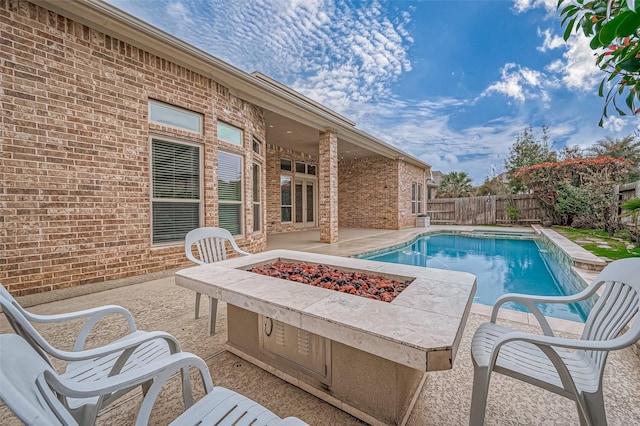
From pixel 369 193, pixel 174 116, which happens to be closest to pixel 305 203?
pixel 369 193

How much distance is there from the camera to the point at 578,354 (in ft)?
4.91

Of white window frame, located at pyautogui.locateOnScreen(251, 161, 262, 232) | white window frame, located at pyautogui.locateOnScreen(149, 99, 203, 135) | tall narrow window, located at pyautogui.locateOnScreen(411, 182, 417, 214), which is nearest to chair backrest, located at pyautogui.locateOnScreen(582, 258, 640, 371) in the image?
white window frame, located at pyautogui.locateOnScreen(149, 99, 203, 135)

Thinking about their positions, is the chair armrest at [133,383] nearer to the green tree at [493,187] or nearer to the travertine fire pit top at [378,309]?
the travertine fire pit top at [378,309]

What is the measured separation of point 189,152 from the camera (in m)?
4.65

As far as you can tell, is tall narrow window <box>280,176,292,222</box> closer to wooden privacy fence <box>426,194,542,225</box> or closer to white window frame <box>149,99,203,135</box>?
white window frame <box>149,99,203,135</box>

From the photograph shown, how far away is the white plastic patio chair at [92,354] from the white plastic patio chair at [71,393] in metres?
0.04

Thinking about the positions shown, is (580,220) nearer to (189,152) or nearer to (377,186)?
(377,186)

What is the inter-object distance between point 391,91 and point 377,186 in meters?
10.1

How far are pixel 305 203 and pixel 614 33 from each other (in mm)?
11021

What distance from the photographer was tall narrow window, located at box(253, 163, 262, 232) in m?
6.31

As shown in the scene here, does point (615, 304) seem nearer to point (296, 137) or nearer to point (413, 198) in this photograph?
point (296, 137)

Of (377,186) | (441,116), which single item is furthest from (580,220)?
(441,116)

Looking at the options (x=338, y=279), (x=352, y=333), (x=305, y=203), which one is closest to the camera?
(x=352, y=333)

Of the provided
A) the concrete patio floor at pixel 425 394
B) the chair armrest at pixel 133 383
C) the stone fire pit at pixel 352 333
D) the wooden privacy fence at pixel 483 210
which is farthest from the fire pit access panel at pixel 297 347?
the wooden privacy fence at pixel 483 210
